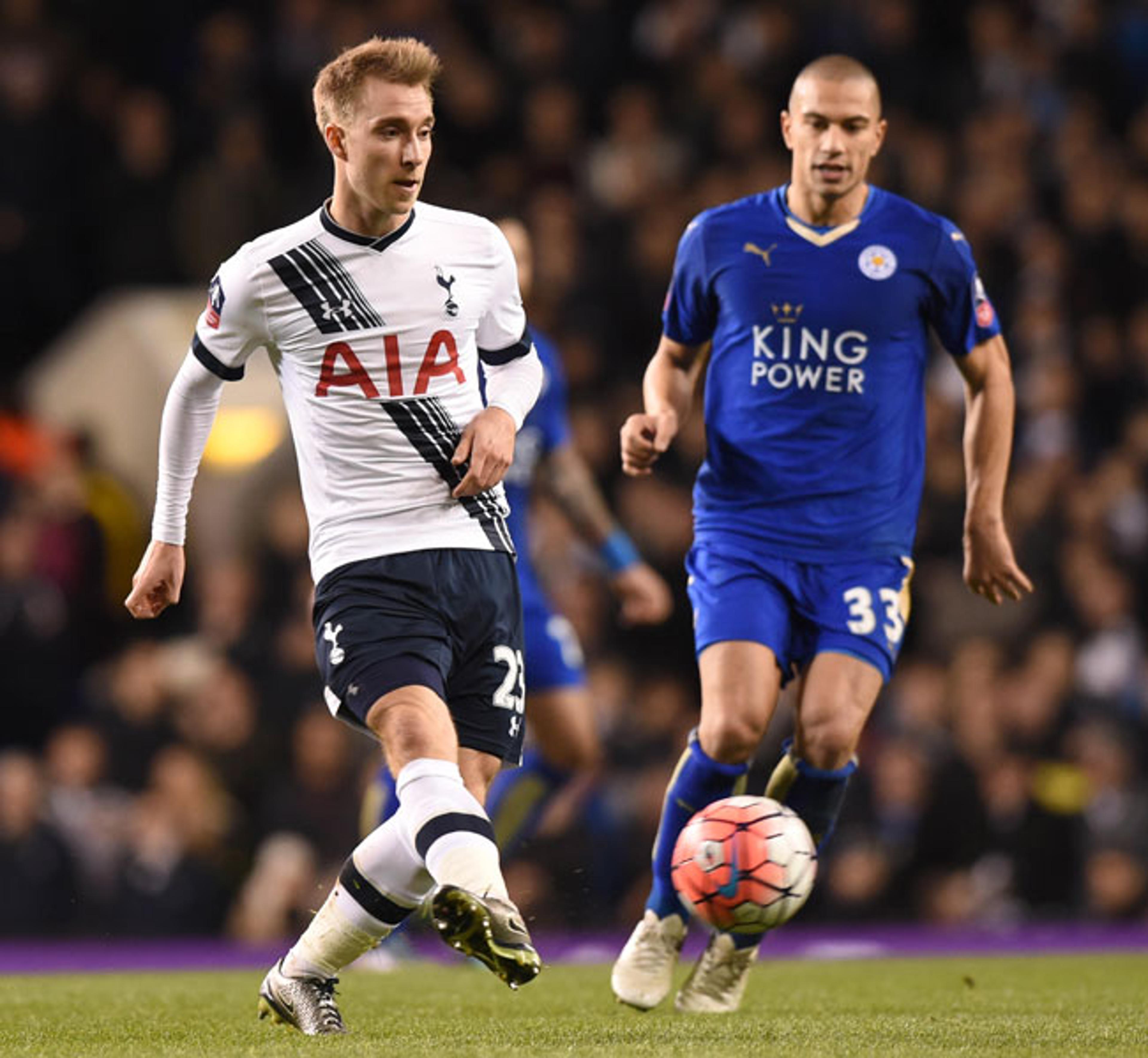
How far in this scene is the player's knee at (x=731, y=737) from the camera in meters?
6.38

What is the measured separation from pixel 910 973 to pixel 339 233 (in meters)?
4.09

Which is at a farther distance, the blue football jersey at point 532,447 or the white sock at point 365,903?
the blue football jersey at point 532,447

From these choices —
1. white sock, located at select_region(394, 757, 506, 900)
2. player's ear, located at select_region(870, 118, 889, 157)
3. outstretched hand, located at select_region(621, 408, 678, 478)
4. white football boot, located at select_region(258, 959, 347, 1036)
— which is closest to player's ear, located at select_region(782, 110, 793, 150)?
player's ear, located at select_region(870, 118, 889, 157)

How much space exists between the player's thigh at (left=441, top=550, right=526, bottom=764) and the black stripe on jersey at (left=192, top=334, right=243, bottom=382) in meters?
0.72

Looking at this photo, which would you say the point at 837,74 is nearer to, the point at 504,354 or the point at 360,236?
the point at 504,354

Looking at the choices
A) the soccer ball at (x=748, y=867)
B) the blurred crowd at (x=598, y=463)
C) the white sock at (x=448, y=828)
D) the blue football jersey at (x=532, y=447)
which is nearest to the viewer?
the white sock at (x=448, y=828)

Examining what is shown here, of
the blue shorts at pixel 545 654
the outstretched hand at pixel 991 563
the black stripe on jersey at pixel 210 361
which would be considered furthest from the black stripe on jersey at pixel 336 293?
the blue shorts at pixel 545 654

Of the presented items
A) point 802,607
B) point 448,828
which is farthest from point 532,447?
point 448,828

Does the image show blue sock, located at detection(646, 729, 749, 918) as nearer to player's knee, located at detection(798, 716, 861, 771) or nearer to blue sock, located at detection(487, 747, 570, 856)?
player's knee, located at detection(798, 716, 861, 771)

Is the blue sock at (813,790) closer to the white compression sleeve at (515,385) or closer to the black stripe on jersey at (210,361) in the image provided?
the white compression sleeve at (515,385)

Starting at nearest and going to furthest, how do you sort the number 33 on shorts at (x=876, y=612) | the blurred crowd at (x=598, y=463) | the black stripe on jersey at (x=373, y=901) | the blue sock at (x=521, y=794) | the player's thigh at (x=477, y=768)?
the black stripe on jersey at (x=373, y=901)
the player's thigh at (x=477, y=768)
the number 33 on shorts at (x=876, y=612)
the blue sock at (x=521, y=794)
the blurred crowd at (x=598, y=463)

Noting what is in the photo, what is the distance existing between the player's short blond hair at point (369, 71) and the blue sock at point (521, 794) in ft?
12.2

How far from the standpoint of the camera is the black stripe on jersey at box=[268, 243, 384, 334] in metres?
5.57

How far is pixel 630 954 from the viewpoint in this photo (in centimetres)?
653
